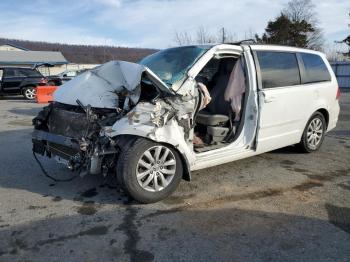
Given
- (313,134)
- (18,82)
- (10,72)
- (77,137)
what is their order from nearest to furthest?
(77,137) → (313,134) → (10,72) → (18,82)

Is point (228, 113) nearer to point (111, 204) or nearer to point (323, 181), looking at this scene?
point (323, 181)

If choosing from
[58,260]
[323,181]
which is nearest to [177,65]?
[323,181]

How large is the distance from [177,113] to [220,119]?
106cm

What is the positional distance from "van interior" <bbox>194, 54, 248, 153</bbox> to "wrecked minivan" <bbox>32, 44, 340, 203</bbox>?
0.01 m

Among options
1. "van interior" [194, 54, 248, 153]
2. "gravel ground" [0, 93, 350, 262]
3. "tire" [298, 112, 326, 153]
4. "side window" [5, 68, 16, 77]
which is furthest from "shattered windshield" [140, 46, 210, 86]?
"side window" [5, 68, 16, 77]

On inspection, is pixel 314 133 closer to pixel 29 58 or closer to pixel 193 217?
pixel 193 217

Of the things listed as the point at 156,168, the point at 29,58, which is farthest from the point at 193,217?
the point at 29,58

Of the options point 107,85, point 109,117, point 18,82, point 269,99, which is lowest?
point 18,82

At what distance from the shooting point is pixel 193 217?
392cm

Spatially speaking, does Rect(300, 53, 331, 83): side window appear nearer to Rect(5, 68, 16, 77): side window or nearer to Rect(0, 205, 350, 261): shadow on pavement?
Rect(0, 205, 350, 261): shadow on pavement

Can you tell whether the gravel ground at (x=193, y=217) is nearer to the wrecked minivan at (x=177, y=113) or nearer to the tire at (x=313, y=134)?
the wrecked minivan at (x=177, y=113)

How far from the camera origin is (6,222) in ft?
12.5

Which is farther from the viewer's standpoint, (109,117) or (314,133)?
(314,133)

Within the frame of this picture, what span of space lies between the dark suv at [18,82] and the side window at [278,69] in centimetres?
1547
